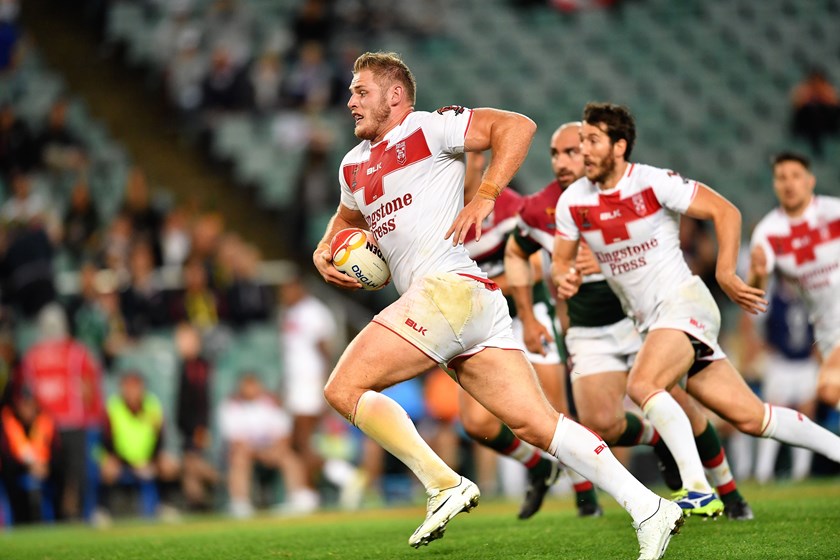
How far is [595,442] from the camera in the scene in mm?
5984

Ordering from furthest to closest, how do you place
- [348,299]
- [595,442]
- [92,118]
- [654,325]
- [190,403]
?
1. [92,118]
2. [348,299]
3. [190,403]
4. [654,325]
5. [595,442]

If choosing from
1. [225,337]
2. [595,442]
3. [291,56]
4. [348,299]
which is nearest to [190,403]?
[225,337]

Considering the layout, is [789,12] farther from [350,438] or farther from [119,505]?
[119,505]

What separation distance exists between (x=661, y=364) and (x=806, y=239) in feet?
9.03

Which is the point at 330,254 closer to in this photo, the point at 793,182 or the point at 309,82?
the point at 793,182

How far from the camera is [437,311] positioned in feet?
20.0

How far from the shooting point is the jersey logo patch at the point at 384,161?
6324mm

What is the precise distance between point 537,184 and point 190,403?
6027mm

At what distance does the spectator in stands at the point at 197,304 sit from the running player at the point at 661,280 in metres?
7.86

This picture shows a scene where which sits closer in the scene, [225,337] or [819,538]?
[819,538]

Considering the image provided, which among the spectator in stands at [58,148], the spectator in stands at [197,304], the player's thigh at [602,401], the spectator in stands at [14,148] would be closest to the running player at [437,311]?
the player's thigh at [602,401]

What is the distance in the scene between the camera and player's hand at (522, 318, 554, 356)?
876 centimetres

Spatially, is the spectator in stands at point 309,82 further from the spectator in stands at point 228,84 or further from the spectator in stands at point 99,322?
the spectator in stands at point 99,322

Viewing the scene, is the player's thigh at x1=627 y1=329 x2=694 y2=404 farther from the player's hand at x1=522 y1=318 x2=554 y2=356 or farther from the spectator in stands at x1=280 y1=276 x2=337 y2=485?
the spectator in stands at x1=280 y1=276 x2=337 y2=485
